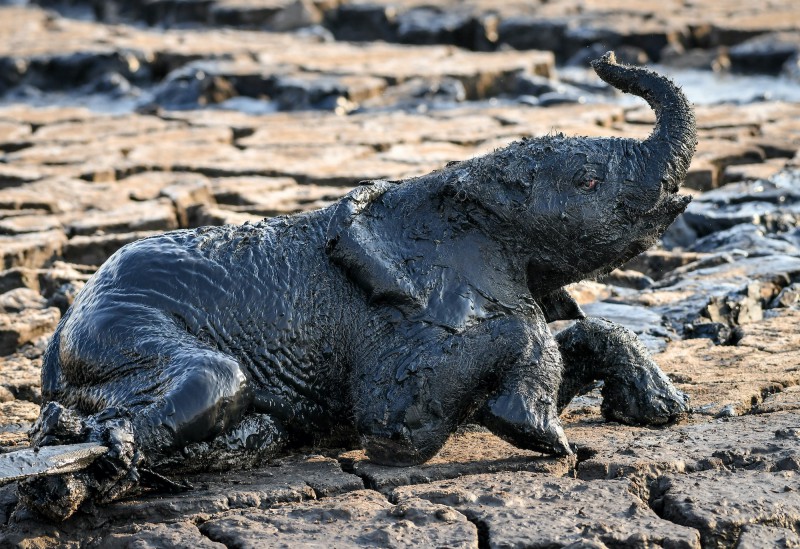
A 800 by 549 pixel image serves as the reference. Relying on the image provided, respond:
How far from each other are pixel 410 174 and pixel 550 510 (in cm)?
556

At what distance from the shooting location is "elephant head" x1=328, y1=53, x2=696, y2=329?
4.00m

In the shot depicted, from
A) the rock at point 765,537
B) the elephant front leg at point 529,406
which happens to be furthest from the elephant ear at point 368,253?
the rock at point 765,537

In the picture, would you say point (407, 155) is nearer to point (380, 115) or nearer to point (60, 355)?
point (380, 115)

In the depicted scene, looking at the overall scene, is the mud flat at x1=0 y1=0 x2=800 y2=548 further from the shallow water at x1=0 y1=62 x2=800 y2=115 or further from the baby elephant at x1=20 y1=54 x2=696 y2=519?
the baby elephant at x1=20 y1=54 x2=696 y2=519

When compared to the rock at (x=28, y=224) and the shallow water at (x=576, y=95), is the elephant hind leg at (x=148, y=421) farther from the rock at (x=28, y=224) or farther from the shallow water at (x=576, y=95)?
the shallow water at (x=576, y=95)

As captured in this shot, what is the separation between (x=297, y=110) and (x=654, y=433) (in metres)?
7.93

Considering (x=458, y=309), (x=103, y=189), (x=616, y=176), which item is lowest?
(x=103, y=189)

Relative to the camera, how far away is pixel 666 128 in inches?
162

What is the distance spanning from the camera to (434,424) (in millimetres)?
3844

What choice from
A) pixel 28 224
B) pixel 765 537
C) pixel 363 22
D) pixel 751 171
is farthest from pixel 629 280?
pixel 363 22

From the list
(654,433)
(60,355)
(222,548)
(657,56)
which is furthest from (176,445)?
(657,56)

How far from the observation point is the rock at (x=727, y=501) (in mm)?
3488

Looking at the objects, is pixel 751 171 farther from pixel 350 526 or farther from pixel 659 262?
pixel 350 526

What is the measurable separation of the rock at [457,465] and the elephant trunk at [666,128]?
3.05 ft
